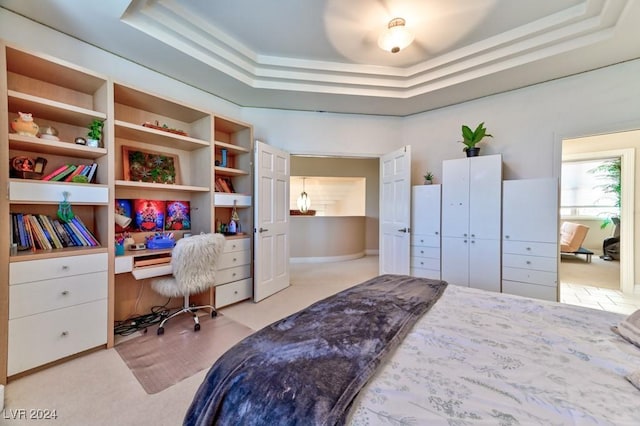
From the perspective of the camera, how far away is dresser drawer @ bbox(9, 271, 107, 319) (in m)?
1.67

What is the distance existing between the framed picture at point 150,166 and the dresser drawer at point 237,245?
92 centimetres

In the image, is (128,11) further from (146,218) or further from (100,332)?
(100,332)

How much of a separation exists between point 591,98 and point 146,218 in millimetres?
4814

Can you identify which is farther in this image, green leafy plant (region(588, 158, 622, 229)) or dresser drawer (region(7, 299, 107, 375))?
green leafy plant (region(588, 158, 622, 229))

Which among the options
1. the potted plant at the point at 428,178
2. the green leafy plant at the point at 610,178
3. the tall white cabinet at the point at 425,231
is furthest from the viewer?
the green leafy plant at the point at 610,178

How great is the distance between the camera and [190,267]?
7.55ft

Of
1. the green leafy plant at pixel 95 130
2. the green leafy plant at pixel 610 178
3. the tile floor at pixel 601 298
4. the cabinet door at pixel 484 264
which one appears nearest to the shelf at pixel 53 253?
the green leafy plant at pixel 95 130

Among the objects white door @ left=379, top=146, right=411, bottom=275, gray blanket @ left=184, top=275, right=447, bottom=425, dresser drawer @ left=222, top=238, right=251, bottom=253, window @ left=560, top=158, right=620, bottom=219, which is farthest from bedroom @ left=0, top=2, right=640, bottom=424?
window @ left=560, top=158, right=620, bottom=219

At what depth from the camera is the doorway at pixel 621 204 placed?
334 cm

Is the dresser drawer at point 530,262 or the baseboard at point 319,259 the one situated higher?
the dresser drawer at point 530,262

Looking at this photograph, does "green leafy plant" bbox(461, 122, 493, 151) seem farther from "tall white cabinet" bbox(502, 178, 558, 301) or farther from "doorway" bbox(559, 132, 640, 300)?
"doorway" bbox(559, 132, 640, 300)

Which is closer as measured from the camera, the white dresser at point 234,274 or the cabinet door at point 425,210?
the white dresser at point 234,274

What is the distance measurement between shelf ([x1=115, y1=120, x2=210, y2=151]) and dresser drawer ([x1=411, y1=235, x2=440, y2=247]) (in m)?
2.84

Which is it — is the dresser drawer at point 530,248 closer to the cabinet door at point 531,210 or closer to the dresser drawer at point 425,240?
the cabinet door at point 531,210
